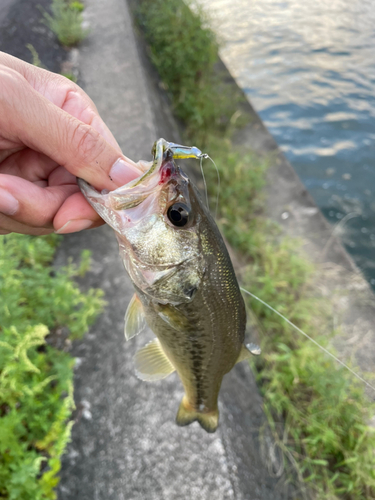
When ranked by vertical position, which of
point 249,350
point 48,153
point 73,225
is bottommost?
point 249,350

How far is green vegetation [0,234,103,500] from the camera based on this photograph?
6.00ft

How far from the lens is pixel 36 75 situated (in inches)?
62.9

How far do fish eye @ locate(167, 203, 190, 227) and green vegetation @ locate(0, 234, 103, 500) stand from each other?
131 cm

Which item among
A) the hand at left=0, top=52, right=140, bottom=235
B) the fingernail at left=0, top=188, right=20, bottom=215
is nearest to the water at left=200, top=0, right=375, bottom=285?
the hand at left=0, top=52, right=140, bottom=235

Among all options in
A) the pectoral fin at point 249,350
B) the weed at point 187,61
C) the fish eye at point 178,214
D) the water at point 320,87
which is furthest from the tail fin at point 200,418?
the weed at point 187,61

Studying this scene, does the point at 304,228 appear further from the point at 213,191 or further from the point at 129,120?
the point at 129,120

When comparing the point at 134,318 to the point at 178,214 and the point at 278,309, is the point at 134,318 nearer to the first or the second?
the point at 178,214

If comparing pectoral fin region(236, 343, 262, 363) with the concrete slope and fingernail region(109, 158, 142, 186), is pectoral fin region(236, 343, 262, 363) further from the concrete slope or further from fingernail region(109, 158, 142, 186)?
fingernail region(109, 158, 142, 186)

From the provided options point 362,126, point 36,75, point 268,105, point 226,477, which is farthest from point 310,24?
point 226,477

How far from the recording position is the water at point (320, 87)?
6.93 metres

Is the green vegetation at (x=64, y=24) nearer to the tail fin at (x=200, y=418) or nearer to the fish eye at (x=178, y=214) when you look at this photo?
the fish eye at (x=178, y=214)

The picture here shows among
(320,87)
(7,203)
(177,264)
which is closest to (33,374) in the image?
(7,203)

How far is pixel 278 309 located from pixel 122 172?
3.01 meters

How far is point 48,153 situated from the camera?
1452 millimetres
